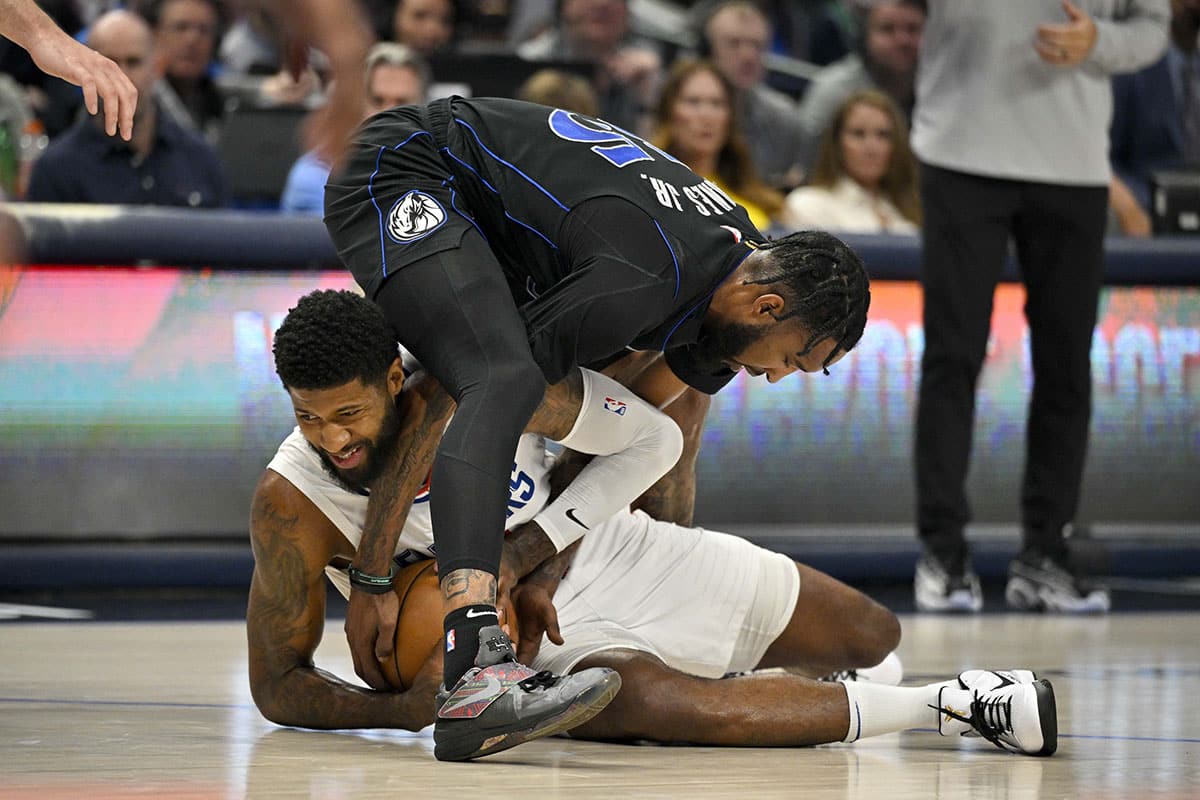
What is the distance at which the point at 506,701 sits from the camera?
3.00 metres

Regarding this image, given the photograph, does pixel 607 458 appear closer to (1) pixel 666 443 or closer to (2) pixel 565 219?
(1) pixel 666 443

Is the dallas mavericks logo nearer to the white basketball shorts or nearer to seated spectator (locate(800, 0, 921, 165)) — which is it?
the white basketball shorts

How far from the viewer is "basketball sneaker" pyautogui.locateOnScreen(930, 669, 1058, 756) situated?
3.30 metres

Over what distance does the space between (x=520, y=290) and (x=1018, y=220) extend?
260cm

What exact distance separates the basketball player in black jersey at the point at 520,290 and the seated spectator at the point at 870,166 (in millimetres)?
3545

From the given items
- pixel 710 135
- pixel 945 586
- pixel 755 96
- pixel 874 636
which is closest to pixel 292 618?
pixel 874 636

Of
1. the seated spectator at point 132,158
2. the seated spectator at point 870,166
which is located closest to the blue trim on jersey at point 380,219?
the seated spectator at point 132,158

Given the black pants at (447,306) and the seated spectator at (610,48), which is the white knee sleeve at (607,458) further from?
the seated spectator at (610,48)

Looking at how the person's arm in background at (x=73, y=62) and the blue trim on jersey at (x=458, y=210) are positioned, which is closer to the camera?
the person's arm in background at (x=73, y=62)

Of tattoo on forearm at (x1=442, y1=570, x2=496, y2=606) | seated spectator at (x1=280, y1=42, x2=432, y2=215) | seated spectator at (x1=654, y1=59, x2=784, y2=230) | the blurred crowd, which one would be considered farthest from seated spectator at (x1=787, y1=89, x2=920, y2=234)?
tattoo on forearm at (x1=442, y1=570, x2=496, y2=606)

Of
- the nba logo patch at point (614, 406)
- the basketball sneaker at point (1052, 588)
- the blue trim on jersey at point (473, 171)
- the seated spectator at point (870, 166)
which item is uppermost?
the blue trim on jersey at point (473, 171)

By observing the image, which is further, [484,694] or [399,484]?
[399,484]

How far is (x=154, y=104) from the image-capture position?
6.86 m

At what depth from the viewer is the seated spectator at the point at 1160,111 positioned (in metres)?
8.28
